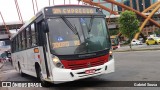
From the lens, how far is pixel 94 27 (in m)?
9.32

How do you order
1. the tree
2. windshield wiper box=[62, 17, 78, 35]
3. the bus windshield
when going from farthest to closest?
the tree < windshield wiper box=[62, 17, 78, 35] < the bus windshield

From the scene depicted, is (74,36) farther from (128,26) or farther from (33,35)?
(128,26)

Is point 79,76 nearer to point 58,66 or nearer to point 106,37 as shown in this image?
point 58,66

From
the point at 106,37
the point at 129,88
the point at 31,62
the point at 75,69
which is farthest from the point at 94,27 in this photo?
the point at 31,62

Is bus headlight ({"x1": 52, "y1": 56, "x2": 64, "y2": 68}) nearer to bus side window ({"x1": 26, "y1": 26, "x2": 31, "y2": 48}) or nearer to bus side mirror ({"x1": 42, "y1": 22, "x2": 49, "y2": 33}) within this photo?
bus side mirror ({"x1": 42, "y1": 22, "x2": 49, "y2": 33})

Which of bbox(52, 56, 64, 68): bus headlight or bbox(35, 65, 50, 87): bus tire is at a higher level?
bbox(52, 56, 64, 68): bus headlight

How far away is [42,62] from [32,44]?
1462 mm

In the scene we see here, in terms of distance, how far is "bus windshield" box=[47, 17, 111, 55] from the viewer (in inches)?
346

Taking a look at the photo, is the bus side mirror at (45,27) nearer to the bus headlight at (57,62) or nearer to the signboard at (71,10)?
the signboard at (71,10)

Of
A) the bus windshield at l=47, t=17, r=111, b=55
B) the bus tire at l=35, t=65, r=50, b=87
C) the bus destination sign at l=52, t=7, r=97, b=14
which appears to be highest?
the bus destination sign at l=52, t=7, r=97, b=14

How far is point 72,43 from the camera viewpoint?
884cm

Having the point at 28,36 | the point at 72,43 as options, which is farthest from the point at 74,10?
the point at 28,36

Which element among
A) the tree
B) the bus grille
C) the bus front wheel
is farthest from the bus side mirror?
the tree

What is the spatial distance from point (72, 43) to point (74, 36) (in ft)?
0.86
